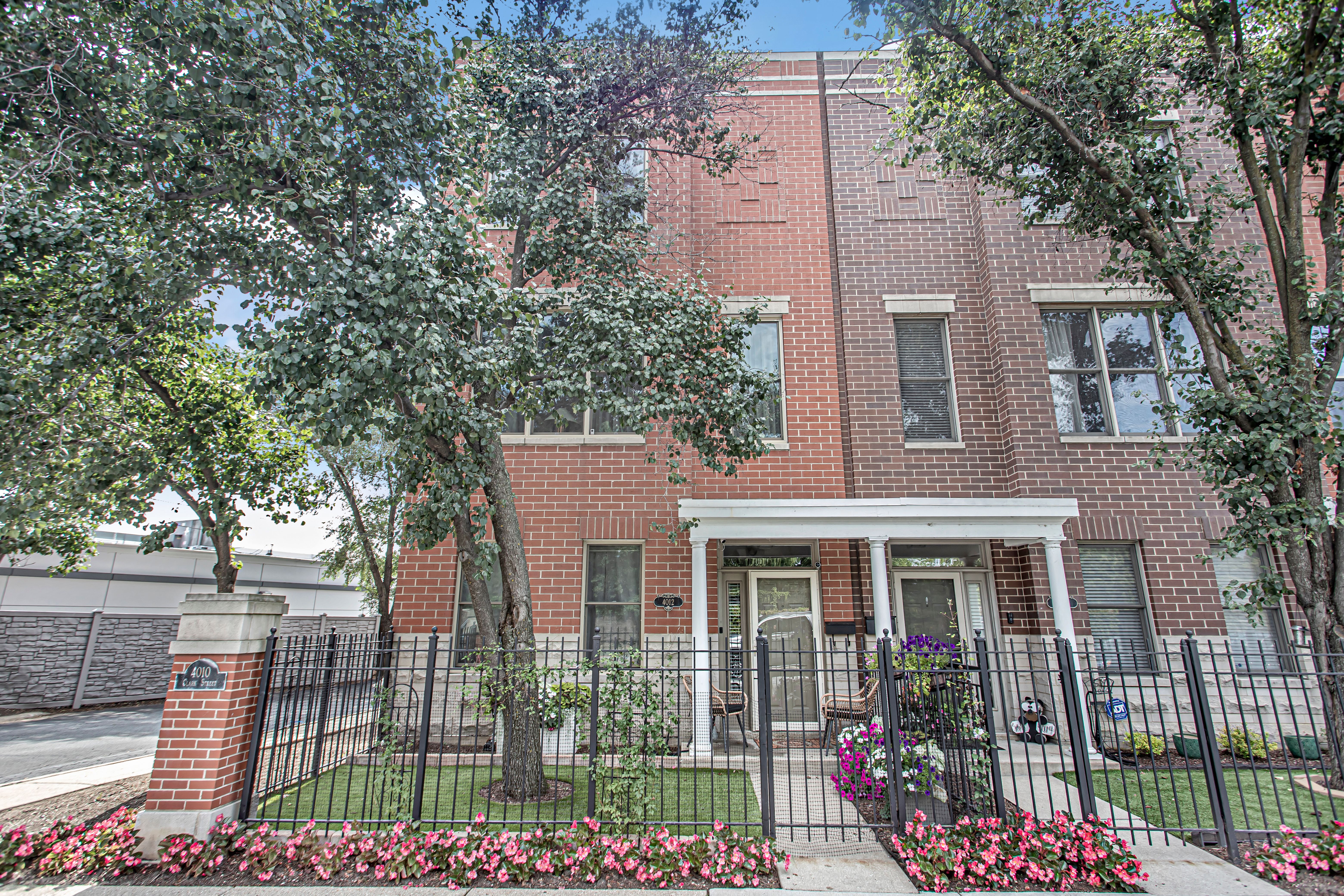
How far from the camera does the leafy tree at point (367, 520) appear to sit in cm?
1488

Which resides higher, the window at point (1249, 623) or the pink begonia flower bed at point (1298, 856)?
the window at point (1249, 623)

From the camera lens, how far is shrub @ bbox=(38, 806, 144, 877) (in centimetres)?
493

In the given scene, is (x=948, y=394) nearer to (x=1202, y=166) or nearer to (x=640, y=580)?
(x=1202, y=166)

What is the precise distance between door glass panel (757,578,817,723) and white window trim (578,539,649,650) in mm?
1824

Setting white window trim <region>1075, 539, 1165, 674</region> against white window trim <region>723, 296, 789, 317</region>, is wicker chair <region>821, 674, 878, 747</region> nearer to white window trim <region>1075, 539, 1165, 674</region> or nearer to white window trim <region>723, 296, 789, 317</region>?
white window trim <region>1075, 539, 1165, 674</region>

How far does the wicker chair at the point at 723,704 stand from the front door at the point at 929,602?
9.59 feet

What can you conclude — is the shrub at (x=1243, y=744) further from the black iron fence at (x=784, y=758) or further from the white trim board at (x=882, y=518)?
the white trim board at (x=882, y=518)

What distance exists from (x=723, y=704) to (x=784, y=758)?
3.46 ft

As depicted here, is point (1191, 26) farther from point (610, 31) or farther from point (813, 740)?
point (813, 740)

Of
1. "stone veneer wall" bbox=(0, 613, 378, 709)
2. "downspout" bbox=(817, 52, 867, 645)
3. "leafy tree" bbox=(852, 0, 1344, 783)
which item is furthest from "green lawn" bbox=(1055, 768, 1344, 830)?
"stone veneer wall" bbox=(0, 613, 378, 709)

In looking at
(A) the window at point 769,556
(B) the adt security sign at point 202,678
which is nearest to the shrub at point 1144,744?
(A) the window at point 769,556

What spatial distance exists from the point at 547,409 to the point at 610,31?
17.0 ft

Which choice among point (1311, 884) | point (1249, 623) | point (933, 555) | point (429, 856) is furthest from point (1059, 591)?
point (429, 856)

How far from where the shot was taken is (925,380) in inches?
428
